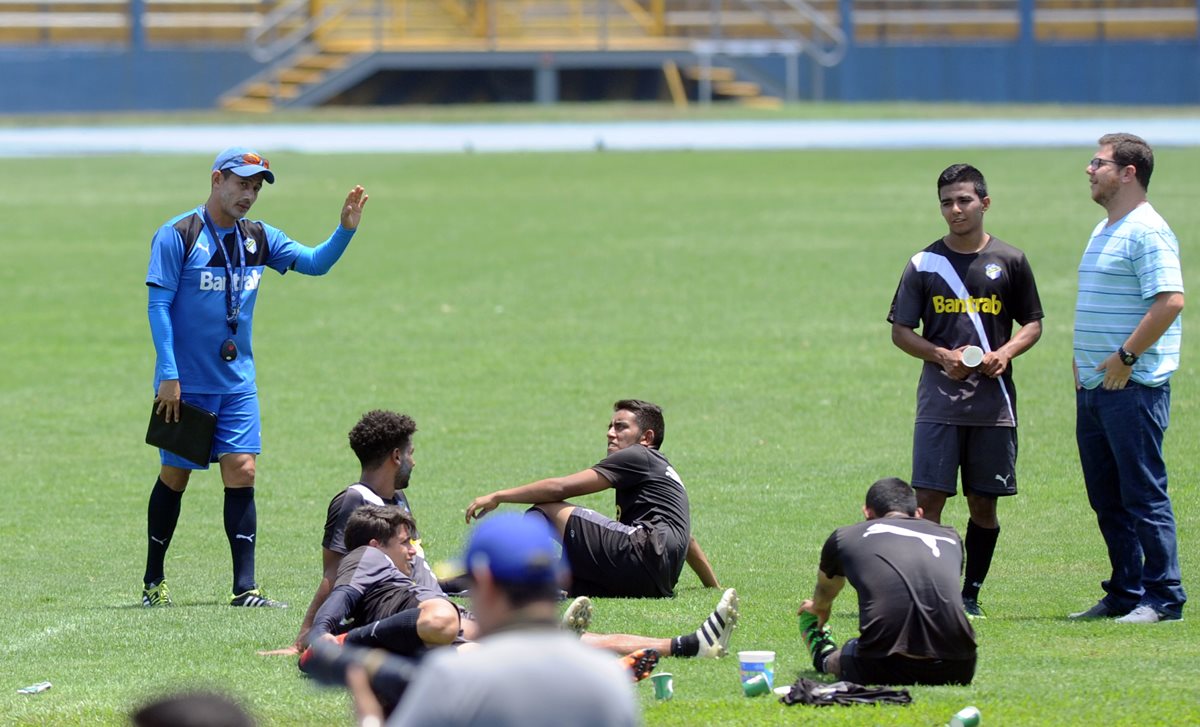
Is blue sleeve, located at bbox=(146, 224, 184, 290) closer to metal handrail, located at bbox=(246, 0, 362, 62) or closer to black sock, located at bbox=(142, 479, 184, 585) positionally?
black sock, located at bbox=(142, 479, 184, 585)

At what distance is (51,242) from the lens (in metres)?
24.8

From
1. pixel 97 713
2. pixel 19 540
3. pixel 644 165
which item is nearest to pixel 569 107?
pixel 644 165

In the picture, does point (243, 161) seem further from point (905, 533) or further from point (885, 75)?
point (885, 75)

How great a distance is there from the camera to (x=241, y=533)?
8812 mm

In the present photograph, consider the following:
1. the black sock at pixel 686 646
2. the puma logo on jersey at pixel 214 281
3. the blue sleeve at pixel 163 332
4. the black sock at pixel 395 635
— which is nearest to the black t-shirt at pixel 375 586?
the black sock at pixel 395 635

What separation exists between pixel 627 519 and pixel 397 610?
2.22 metres

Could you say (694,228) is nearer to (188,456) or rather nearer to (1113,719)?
(188,456)

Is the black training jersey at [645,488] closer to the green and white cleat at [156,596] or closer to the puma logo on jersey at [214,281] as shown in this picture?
the puma logo on jersey at [214,281]

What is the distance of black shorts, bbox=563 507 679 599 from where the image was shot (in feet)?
28.1

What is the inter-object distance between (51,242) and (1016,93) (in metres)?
33.1

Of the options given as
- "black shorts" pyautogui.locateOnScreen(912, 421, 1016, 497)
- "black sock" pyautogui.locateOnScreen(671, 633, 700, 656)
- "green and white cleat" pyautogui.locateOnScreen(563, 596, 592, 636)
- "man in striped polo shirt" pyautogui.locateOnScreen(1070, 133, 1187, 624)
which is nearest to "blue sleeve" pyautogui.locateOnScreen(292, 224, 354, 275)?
"green and white cleat" pyautogui.locateOnScreen(563, 596, 592, 636)

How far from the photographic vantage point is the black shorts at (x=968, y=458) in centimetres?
823

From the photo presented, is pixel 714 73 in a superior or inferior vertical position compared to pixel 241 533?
superior

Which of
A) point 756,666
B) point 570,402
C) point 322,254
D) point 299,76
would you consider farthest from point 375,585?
point 299,76
